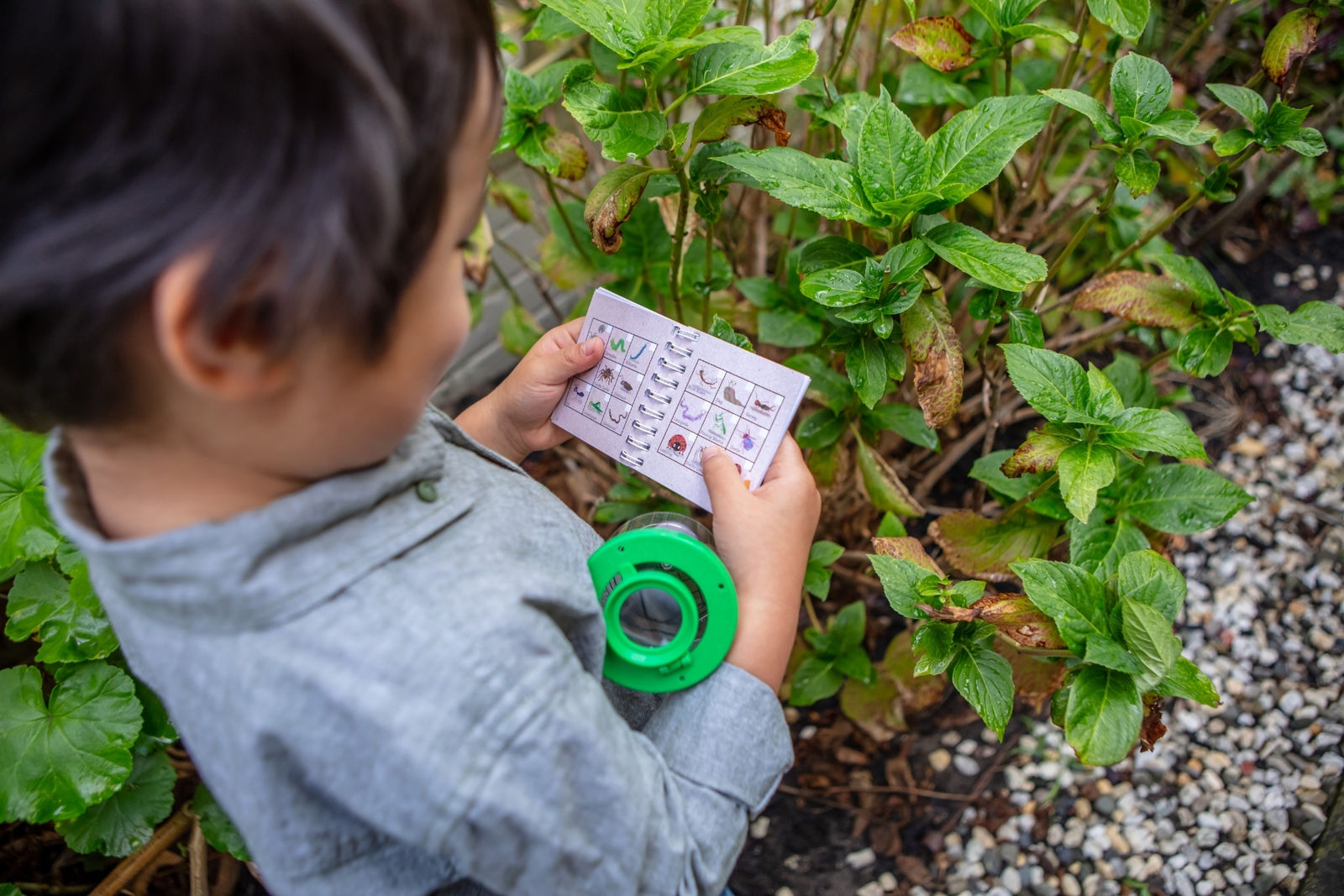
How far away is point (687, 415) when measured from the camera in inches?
35.1

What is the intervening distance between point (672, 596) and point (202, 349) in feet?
1.57

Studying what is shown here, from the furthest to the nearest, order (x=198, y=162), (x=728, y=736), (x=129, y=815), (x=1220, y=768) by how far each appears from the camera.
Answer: (x=1220, y=768) < (x=129, y=815) < (x=728, y=736) < (x=198, y=162)

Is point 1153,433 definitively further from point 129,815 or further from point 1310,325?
point 129,815

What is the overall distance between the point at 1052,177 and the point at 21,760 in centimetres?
182

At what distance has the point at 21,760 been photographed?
0.98m

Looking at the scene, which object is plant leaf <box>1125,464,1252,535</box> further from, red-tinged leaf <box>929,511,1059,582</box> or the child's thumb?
the child's thumb

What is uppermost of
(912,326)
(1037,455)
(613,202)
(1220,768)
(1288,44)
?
(1288,44)

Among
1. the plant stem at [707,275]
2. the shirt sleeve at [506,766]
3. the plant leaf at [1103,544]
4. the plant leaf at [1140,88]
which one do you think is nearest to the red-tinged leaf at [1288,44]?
the plant leaf at [1140,88]

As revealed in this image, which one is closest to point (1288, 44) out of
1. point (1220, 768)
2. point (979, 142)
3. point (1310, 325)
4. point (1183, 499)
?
point (1310, 325)

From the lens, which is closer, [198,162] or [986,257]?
[198,162]

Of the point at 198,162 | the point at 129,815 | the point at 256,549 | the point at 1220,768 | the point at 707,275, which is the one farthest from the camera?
the point at 1220,768

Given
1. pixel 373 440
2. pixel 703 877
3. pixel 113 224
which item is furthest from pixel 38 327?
pixel 703 877

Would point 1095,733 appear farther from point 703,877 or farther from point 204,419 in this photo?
point 204,419

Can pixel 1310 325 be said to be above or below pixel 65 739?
above
